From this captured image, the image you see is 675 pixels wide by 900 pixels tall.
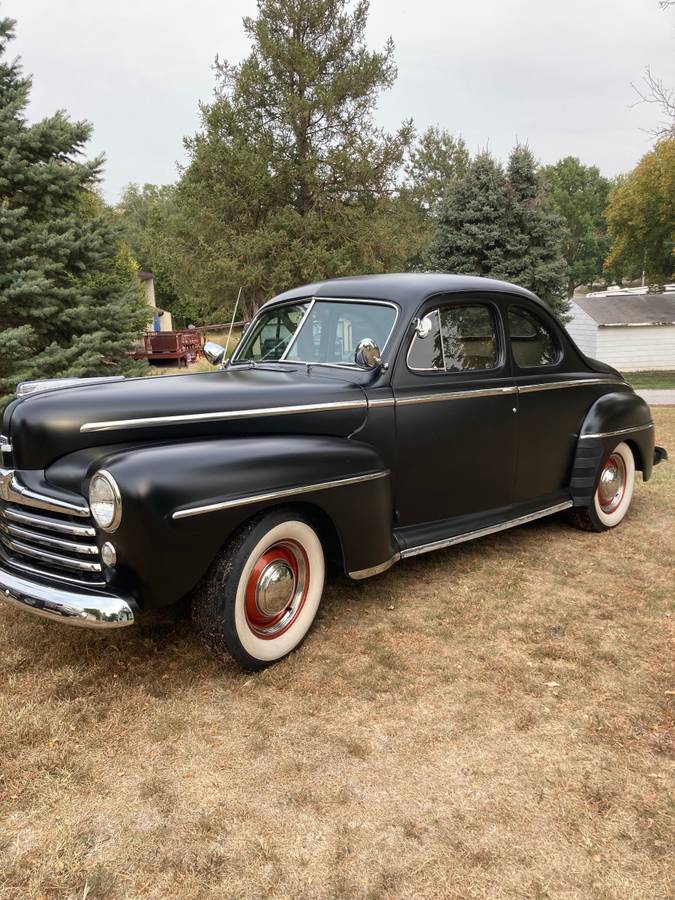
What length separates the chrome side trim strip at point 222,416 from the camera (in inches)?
118

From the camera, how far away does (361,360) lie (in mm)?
3627

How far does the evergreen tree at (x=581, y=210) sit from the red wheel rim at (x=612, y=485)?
5596cm

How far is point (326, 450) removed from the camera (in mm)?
3332

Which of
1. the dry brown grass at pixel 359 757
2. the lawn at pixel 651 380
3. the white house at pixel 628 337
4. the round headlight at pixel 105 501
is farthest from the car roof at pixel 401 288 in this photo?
the white house at pixel 628 337

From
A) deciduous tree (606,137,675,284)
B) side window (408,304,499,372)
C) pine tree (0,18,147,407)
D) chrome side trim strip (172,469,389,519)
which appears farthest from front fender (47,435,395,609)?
deciduous tree (606,137,675,284)

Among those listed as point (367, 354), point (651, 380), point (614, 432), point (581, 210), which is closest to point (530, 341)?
point (614, 432)

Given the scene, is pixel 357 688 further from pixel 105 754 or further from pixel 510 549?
pixel 510 549

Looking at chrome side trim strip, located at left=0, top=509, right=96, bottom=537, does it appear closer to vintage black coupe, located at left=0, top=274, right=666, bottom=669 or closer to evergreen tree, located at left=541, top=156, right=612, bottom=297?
vintage black coupe, located at left=0, top=274, right=666, bottom=669

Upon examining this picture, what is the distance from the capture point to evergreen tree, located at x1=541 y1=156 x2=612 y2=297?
57906 mm

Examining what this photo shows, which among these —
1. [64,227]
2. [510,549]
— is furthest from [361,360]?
[64,227]

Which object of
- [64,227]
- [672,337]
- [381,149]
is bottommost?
[672,337]

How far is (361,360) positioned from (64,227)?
29.0 ft

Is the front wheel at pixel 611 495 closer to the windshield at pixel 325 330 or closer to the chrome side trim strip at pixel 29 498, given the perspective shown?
the windshield at pixel 325 330

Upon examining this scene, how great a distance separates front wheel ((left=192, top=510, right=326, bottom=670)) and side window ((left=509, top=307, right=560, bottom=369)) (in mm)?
2075
